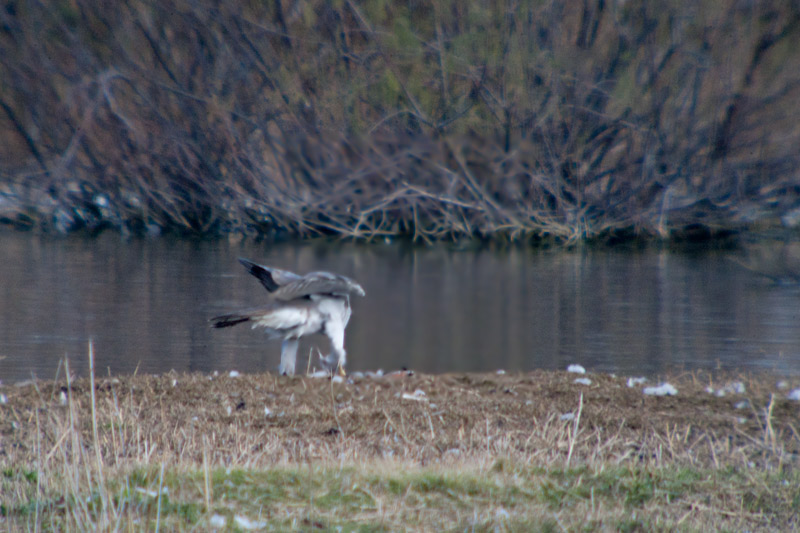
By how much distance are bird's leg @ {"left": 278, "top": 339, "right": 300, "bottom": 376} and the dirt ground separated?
12.5 inches

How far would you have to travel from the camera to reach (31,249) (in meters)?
15.0

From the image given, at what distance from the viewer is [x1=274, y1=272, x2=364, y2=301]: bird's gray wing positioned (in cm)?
Answer: 543

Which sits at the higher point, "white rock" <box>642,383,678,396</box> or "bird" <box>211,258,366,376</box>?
"bird" <box>211,258,366,376</box>

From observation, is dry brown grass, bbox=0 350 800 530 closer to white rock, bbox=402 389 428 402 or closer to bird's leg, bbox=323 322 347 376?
white rock, bbox=402 389 428 402

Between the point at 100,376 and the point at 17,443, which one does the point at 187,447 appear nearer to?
the point at 17,443

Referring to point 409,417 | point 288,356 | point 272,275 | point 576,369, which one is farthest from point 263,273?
point 576,369

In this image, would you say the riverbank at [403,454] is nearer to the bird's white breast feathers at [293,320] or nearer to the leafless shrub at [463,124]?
the bird's white breast feathers at [293,320]

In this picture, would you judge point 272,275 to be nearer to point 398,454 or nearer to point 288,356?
point 288,356

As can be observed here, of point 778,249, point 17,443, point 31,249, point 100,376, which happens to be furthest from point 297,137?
point 17,443

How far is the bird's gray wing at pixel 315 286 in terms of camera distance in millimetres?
5434

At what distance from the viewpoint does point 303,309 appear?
5.61 metres

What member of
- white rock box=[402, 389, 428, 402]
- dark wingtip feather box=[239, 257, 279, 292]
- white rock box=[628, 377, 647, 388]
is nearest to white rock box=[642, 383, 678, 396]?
white rock box=[628, 377, 647, 388]

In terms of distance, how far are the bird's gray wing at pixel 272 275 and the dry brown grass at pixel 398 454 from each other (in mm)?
627

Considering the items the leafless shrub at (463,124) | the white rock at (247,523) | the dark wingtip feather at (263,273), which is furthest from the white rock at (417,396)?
the leafless shrub at (463,124)
